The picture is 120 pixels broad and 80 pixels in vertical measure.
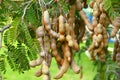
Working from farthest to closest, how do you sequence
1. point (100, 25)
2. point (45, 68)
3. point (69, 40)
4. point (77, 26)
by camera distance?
point (77, 26) → point (100, 25) → point (69, 40) → point (45, 68)

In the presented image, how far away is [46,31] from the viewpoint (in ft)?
5.40

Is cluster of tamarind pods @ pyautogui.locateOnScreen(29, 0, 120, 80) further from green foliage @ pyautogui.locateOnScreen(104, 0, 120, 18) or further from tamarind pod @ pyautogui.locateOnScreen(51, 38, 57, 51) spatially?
green foliage @ pyautogui.locateOnScreen(104, 0, 120, 18)

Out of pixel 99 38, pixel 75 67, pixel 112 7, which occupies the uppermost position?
pixel 112 7

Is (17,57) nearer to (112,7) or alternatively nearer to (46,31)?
(46,31)

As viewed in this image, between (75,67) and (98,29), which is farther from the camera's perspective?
(98,29)

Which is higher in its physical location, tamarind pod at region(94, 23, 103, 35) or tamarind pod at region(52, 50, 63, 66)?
tamarind pod at region(94, 23, 103, 35)

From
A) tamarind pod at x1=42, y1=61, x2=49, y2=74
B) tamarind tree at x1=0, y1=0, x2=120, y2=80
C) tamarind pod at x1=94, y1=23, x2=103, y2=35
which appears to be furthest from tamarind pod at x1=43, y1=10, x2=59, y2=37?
tamarind pod at x1=94, y1=23, x2=103, y2=35

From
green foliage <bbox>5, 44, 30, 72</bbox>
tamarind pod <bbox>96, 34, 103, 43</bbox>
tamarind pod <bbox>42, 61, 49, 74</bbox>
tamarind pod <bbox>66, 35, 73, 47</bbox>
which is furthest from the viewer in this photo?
tamarind pod <bbox>96, 34, 103, 43</bbox>

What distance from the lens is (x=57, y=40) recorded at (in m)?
1.72

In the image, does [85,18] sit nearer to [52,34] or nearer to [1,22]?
[52,34]

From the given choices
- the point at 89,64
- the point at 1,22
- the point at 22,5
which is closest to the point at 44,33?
the point at 22,5

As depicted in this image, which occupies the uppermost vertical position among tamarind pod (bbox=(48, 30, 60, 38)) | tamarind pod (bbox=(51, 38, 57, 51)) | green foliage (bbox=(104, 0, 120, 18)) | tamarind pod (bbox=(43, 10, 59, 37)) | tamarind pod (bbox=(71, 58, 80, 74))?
green foliage (bbox=(104, 0, 120, 18))

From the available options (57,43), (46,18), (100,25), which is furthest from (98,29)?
(46,18)

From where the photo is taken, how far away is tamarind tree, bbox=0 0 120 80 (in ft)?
5.45
